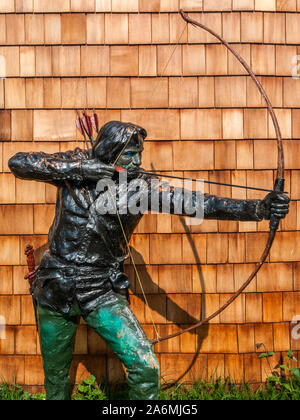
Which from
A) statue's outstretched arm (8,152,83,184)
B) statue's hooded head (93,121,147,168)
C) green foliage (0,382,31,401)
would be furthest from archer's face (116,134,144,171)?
green foliage (0,382,31,401)

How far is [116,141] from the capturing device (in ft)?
8.47

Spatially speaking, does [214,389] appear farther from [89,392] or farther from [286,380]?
[89,392]

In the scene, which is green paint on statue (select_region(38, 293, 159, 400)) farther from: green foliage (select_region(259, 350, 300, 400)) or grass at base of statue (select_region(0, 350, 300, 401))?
green foliage (select_region(259, 350, 300, 400))

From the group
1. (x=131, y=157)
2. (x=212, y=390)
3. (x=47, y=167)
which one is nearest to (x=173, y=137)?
(x=131, y=157)

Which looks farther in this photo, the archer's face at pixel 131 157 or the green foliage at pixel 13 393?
the green foliage at pixel 13 393

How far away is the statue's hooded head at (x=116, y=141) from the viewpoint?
102 inches

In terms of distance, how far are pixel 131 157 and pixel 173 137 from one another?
936 mm

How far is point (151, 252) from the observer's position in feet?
11.6

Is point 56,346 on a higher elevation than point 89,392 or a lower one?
higher

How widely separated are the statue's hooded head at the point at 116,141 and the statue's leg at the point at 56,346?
0.91 meters

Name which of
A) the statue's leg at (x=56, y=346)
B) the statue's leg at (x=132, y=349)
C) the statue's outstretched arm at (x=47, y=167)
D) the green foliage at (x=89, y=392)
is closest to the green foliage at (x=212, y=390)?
the green foliage at (x=89, y=392)

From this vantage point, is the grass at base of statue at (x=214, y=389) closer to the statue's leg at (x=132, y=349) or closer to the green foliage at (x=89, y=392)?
the green foliage at (x=89, y=392)

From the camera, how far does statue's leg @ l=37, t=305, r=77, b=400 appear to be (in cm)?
274

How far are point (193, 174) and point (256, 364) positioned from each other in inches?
56.8
